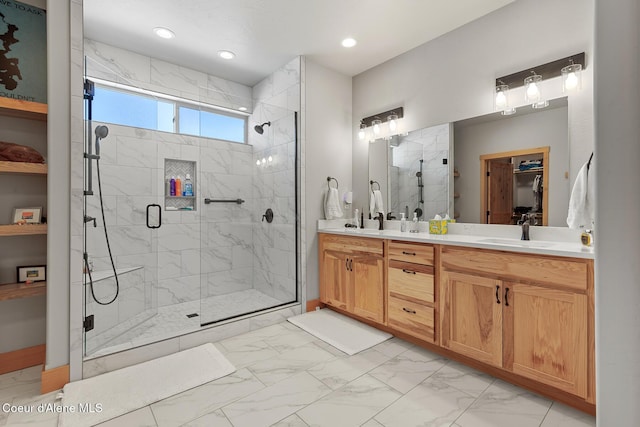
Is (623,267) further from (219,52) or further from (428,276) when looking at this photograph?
(219,52)

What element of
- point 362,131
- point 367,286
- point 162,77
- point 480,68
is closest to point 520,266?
point 367,286

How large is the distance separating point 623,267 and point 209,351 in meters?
2.59

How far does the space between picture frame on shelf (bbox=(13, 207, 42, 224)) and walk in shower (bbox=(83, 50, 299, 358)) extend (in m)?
0.31

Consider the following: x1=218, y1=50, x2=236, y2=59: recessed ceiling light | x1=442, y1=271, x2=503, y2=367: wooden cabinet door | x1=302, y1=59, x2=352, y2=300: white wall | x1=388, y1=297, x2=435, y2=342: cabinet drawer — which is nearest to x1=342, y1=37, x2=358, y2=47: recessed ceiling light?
x1=302, y1=59, x2=352, y2=300: white wall

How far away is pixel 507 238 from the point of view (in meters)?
2.39

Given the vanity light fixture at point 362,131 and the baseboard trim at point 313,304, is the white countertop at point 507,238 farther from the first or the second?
the vanity light fixture at point 362,131

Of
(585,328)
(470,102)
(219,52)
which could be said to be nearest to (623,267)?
(585,328)

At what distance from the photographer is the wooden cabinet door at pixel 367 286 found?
2.69 m

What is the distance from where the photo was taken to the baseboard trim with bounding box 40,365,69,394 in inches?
73.4

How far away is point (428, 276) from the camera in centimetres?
230

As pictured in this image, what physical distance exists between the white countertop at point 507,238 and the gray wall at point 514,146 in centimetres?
8

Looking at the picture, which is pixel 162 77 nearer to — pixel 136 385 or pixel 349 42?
pixel 349 42

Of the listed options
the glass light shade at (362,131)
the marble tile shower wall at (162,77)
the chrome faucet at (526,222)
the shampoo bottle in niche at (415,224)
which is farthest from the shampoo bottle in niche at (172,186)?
the chrome faucet at (526,222)

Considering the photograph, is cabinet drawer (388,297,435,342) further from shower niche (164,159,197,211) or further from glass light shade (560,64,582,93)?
shower niche (164,159,197,211)
